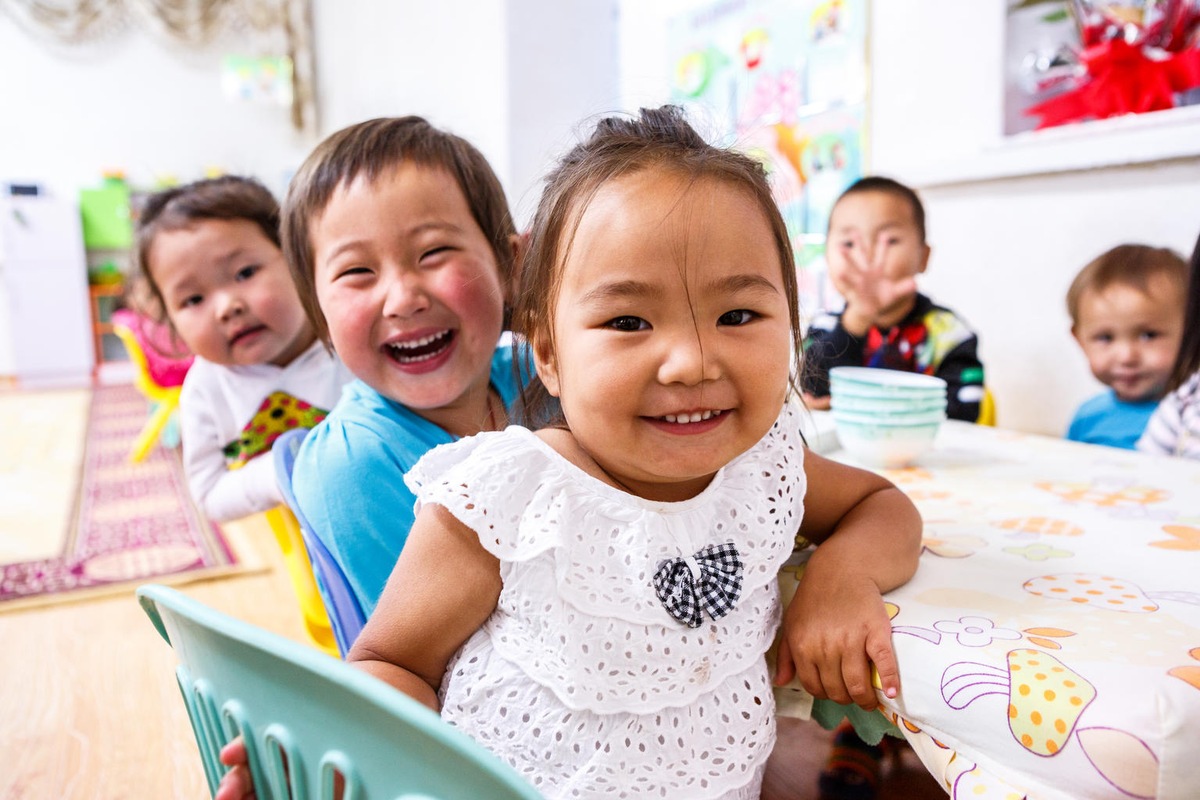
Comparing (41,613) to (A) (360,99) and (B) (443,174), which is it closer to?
(B) (443,174)

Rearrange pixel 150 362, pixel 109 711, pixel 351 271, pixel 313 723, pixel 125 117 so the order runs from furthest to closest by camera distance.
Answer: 1. pixel 125 117
2. pixel 150 362
3. pixel 109 711
4. pixel 351 271
5. pixel 313 723

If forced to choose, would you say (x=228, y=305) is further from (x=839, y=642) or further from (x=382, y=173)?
(x=839, y=642)

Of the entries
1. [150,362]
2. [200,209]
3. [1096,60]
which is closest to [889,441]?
[200,209]

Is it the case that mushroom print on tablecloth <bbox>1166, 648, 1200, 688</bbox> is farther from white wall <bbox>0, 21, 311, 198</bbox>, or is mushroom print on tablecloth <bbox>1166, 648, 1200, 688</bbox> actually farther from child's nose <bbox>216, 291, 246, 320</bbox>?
white wall <bbox>0, 21, 311, 198</bbox>

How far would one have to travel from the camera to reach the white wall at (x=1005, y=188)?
1692mm

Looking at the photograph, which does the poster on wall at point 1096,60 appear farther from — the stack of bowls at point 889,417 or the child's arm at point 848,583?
the child's arm at point 848,583

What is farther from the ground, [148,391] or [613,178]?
[613,178]

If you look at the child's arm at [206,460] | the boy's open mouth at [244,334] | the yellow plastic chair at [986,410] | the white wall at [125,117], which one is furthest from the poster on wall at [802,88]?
the white wall at [125,117]

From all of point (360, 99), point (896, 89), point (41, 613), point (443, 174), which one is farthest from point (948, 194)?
point (360, 99)

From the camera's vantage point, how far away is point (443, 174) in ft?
2.76

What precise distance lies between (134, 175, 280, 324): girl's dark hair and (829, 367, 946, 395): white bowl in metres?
0.87

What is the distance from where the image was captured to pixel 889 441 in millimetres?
901

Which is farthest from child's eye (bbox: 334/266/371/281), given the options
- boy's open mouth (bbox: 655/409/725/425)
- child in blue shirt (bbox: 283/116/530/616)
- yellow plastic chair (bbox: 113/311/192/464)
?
yellow plastic chair (bbox: 113/311/192/464)

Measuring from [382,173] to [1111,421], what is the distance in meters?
1.65
